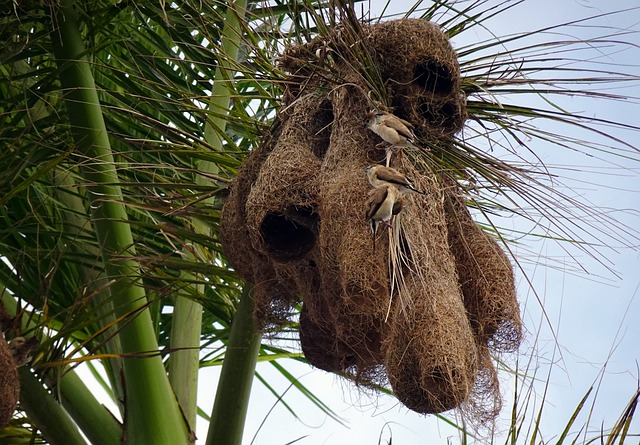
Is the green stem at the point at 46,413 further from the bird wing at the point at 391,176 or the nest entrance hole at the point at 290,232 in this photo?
the bird wing at the point at 391,176

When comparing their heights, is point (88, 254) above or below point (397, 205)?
above

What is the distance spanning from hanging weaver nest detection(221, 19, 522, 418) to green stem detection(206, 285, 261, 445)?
138mm

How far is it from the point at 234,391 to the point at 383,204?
42.6 inches

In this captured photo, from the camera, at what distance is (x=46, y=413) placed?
3.42 meters

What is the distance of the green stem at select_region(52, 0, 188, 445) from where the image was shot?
3488 mm

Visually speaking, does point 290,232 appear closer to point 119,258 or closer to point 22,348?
point 119,258

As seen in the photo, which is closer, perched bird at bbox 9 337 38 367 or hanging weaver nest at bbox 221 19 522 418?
hanging weaver nest at bbox 221 19 522 418

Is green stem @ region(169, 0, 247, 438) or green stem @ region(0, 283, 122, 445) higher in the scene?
green stem @ region(169, 0, 247, 438)

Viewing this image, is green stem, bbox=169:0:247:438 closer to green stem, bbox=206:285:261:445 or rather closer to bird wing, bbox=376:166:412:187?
green stem, bbox=206:285:261:445

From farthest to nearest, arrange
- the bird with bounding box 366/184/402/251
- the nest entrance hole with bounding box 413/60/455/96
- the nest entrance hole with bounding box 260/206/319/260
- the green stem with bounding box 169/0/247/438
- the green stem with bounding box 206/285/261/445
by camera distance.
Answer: the green stem with bounding box 169/0/247/438
the green stem with bounding box 206/285/261/445
the nest entrance hole with bounding box 413/60/455/96
the nest entrance hole with bounding box 260/206/319/260
the bird with bounding box 366/184/402/251

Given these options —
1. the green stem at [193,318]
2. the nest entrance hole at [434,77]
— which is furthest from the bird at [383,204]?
the green stem at [193,318]

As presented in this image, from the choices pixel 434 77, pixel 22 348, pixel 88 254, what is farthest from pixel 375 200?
pixel 88 254

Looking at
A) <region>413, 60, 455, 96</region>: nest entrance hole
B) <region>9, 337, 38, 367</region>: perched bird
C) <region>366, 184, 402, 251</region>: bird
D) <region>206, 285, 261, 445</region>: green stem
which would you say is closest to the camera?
<region>366, 184, 402, 251</region>: bird

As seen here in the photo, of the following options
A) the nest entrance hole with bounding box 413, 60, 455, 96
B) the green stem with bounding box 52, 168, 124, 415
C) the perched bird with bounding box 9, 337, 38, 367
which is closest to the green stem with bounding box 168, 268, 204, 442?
→ the green stem with bounding box 52, 168, 124, 415
